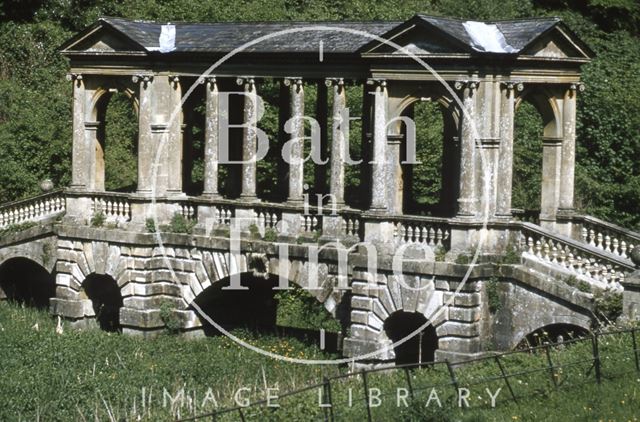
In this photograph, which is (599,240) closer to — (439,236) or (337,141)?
(439,236)

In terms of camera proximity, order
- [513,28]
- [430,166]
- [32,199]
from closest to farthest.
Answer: [513,28] → [32,199] → [430,166]

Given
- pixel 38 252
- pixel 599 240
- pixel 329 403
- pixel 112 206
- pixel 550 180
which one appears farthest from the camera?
pixel 38 252

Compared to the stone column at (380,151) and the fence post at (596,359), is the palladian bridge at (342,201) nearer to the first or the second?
the stone column at (380,151)

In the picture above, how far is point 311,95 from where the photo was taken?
38.2 m

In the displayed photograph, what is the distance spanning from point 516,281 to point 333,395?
4.62 meters

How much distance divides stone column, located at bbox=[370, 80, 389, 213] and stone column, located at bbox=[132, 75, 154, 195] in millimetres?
6000

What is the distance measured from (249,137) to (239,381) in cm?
544

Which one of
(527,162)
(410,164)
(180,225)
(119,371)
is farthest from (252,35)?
(527,162)

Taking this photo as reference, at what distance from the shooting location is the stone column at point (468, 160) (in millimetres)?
25750

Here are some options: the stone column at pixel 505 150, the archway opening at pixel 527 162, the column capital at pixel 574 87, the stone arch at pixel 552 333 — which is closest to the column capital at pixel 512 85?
the stone column at pixel 505 150

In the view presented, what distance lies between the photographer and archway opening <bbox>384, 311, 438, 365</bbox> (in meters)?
27.9

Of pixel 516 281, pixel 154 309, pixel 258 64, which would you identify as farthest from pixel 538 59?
pixel 154 309

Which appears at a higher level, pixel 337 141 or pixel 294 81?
pixel 294 81

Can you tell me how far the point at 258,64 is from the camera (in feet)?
95.0
